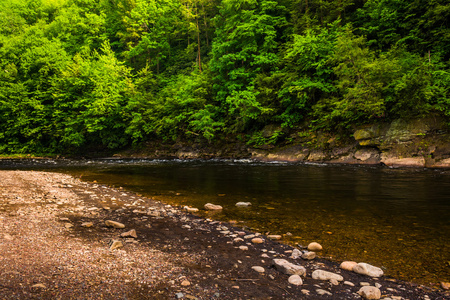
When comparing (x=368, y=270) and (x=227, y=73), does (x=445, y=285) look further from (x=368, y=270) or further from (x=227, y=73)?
(x=227, y=73)

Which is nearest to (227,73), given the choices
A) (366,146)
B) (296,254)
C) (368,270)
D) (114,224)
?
(366,146)

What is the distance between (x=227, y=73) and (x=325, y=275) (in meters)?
22.5

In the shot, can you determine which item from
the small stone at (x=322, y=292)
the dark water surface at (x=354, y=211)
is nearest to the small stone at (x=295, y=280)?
the small stone at (x=322, y=292)

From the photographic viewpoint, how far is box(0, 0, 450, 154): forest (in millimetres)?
14898

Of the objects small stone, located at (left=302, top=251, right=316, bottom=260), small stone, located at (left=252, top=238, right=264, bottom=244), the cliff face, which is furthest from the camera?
the cliff face

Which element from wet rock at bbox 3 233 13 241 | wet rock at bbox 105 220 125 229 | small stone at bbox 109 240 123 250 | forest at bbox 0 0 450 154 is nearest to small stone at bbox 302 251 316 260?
small stone at bbox 109 240 123 250

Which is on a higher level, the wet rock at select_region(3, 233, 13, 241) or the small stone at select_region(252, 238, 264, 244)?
the wet rock at select_region(3, 233, 13, 241)

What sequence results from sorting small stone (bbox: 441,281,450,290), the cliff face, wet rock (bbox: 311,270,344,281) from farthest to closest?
the cliff face, wet rock (bbox: 311,270,344,281), small stone (bbox: 441,281,450,290)

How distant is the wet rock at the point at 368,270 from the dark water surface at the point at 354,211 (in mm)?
192

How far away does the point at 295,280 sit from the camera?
9.31 ft

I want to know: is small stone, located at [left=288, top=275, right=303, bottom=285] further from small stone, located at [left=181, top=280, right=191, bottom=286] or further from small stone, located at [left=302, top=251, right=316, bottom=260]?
small stone, located at [left=181, top=280, right=191, bottom=286]

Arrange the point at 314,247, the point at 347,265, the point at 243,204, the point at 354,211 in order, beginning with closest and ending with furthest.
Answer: the point at 347,265 → the point at 314,247 → the point at 354,211 → the point at 243,204

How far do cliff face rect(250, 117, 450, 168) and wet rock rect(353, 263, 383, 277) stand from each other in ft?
41.9

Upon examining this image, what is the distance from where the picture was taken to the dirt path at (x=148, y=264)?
2480mm
